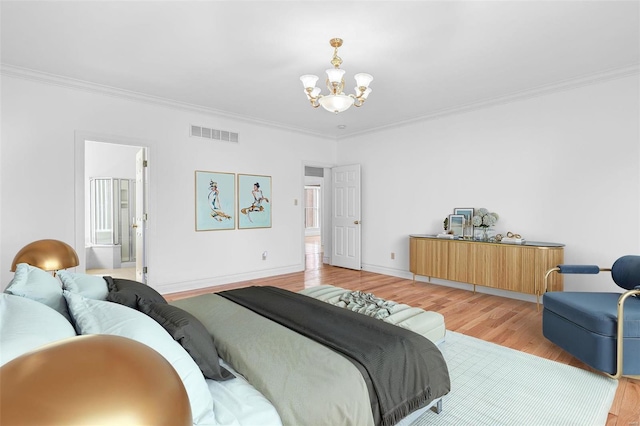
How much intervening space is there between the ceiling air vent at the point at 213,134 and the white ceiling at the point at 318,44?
0.62m

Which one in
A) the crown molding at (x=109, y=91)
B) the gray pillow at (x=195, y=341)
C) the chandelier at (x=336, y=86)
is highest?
the crown molding at (x=109, y=91)

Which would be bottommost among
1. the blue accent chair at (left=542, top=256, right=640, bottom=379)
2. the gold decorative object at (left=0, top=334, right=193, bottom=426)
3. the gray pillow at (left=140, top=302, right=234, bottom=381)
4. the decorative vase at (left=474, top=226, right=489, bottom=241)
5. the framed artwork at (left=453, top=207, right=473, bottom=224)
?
the blue accent chair at (left=542, top=256, right=640, bottom=379)

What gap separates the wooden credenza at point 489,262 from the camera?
4.10 m

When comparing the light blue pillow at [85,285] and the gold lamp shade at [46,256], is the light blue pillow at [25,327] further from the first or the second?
the gold lamp shade at [46,256]

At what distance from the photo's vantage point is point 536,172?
447cm

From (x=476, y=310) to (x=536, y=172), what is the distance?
2059 millimetres

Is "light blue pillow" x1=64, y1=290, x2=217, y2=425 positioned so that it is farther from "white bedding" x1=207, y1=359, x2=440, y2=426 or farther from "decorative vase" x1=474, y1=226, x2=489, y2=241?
"decorative vase" x1=474, y1=226, x2=489, y2=241

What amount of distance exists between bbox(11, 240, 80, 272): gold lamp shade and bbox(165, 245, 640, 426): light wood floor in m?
2.23

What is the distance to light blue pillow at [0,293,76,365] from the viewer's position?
34.4 inches

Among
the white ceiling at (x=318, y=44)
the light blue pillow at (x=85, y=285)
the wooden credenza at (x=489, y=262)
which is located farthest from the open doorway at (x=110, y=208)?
the wooden credenza at (x=489, y=262)

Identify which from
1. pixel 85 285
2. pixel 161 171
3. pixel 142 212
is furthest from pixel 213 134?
pixel 85 285

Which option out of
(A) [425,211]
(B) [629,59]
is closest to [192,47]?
(A) [425,211]

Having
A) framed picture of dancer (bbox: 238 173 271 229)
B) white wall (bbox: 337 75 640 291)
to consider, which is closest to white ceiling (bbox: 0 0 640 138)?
white wall (bbox: 337 75 640 291)

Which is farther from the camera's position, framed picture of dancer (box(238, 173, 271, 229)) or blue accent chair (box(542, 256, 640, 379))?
framed picture of dancer (box(238, 173, 271, 229))
